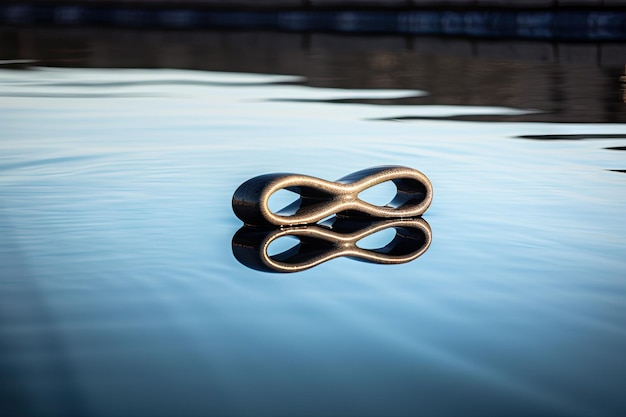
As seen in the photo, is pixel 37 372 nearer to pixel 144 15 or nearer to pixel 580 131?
pixel 580 131

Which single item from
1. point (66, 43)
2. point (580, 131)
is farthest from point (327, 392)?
point (66, 43)

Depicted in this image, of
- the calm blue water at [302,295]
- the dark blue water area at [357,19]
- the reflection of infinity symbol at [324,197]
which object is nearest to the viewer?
the calm blue water at [302,295]

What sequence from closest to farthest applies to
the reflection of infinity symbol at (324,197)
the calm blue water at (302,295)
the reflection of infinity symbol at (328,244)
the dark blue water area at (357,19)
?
the calm blue water at (302,295) < the reflection of infinity symbol at (328,244) < the reflection of infinity symbol at (324,197) < the dark blue water area at (357,19)

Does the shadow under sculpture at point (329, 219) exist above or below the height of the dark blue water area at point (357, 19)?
below

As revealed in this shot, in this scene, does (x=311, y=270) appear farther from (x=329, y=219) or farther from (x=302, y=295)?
→ (x=329, y=219)

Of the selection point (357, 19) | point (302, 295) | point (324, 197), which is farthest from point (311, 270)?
point (357, 19)

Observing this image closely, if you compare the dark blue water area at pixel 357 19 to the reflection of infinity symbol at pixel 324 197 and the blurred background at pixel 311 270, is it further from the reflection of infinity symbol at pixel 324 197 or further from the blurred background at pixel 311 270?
the reflection of infinity symbol at pixel 324 197

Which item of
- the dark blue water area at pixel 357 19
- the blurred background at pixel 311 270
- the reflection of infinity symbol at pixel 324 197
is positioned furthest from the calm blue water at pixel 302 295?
the dark blue water area at pixel 357 19

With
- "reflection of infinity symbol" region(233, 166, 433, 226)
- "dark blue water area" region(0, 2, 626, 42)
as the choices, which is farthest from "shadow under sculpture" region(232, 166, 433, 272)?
"dark blue water area" region(0, 2, 626, 42)
